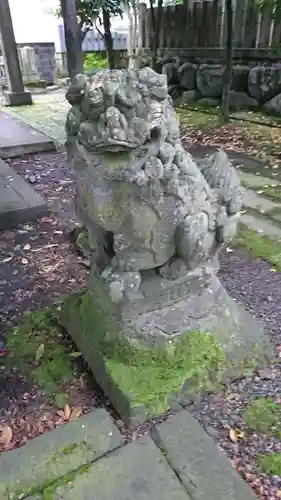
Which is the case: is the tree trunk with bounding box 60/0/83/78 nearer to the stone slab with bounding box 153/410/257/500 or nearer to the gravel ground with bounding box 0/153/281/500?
the gravel ground with bounding box 0/153/281/500

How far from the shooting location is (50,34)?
1861cm

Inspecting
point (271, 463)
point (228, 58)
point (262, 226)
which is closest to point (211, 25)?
point (228, 58)

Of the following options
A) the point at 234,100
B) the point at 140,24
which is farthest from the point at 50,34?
the point at 234,100

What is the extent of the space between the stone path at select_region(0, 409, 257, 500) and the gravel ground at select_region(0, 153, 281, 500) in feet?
0.24

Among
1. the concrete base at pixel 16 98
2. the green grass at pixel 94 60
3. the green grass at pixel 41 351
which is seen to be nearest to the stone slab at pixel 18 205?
the green grass at pixel 41 351

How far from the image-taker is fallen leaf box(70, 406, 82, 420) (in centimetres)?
190

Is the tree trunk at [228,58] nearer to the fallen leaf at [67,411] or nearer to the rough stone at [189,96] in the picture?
the rough stone at [189,96]

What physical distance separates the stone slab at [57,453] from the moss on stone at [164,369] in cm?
17

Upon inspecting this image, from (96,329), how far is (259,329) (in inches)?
32.1

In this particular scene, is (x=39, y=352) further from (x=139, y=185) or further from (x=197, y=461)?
(x=139, y=185)

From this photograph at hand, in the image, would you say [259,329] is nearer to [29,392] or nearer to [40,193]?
[29,392]

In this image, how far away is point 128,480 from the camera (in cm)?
162

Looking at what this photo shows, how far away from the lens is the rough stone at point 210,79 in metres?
8.95

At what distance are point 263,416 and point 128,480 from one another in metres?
0.62
